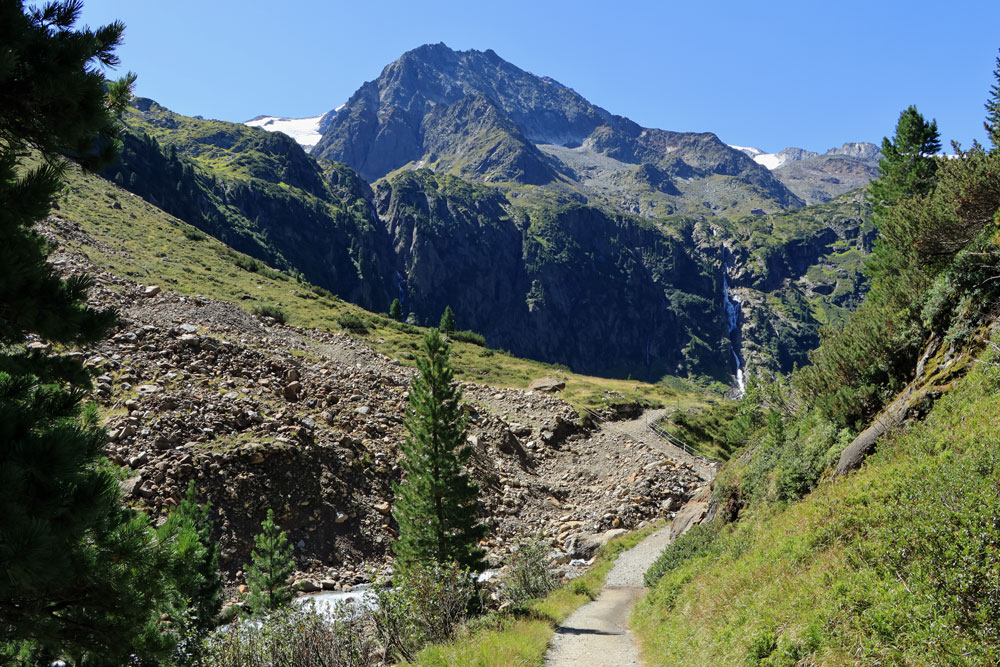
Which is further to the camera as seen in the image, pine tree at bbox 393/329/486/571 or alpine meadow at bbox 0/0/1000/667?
pine tree at bbox 393/329/486/571

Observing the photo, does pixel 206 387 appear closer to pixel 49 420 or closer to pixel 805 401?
pixel 49 420

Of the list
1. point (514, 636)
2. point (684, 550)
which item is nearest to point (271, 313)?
point (684, 550)

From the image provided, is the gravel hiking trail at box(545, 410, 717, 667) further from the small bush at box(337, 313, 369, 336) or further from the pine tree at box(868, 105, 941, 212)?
the small bush at box(337, 313, 369, 336)

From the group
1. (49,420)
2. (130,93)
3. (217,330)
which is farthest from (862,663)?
(217,330)

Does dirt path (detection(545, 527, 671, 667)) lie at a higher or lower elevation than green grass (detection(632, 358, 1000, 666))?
lower

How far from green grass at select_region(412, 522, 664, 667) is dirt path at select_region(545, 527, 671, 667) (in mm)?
336

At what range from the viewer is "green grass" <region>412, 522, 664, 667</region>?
8.67 meters

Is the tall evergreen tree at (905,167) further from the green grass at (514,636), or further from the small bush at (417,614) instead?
the small bush at (417,614)

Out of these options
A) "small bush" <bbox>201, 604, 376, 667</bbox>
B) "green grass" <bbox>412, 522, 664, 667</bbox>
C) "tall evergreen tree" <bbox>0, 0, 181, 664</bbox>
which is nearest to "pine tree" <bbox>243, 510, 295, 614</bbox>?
"small bush" <bbox>201, 604, 376, 667</bbox>

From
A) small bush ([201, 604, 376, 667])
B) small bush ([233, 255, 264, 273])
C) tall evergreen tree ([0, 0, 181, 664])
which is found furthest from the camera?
small bush ([233, 255, 264, 273])

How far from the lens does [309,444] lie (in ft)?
80.2

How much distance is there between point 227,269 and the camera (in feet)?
206

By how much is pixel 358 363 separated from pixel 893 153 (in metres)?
37.3

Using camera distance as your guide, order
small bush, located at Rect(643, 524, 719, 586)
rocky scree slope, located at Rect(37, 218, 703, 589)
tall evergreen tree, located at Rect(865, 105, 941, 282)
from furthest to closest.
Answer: tall evergreen tree, located at Rect(865, 105, 941, 282)
rocky scree slope, located at Rect(37, 218, 703, 589)
small bush, located at Rect(643, 524, 719, 586)
